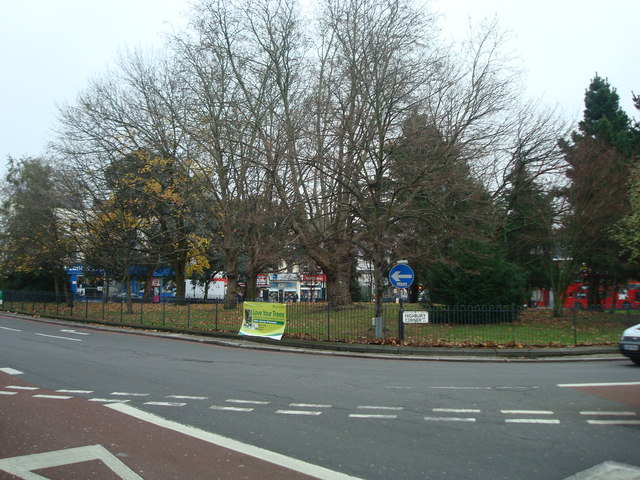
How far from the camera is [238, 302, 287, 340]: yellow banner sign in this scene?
64.8 feet

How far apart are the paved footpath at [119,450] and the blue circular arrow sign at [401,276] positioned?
1063cm

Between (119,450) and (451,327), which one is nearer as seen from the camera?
(119,450)

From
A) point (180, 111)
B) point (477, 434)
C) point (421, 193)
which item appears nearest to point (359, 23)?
point (421, 193)

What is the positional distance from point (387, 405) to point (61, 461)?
475cm

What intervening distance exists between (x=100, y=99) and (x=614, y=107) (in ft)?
119

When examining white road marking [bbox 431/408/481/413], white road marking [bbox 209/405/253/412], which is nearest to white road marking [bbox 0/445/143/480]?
white road marking [bbox 209/405/253/412]

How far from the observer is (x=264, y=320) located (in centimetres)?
2019

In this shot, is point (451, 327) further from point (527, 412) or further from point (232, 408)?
point (232, 408)

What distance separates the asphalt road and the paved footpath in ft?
0.81

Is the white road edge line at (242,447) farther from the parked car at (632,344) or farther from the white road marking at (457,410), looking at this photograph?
the parked car at (632,344)

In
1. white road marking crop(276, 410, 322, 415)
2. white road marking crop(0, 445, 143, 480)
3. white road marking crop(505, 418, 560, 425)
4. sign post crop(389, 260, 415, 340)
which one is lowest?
white road marking crop(276, 410, 322, 415)

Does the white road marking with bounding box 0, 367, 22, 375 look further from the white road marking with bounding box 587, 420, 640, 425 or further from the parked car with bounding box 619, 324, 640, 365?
the parked car with bounding box 619, 324, 640, 365

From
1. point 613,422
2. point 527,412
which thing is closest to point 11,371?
point 527,412

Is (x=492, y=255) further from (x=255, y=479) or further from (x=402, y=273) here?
(x=255, y=479)
